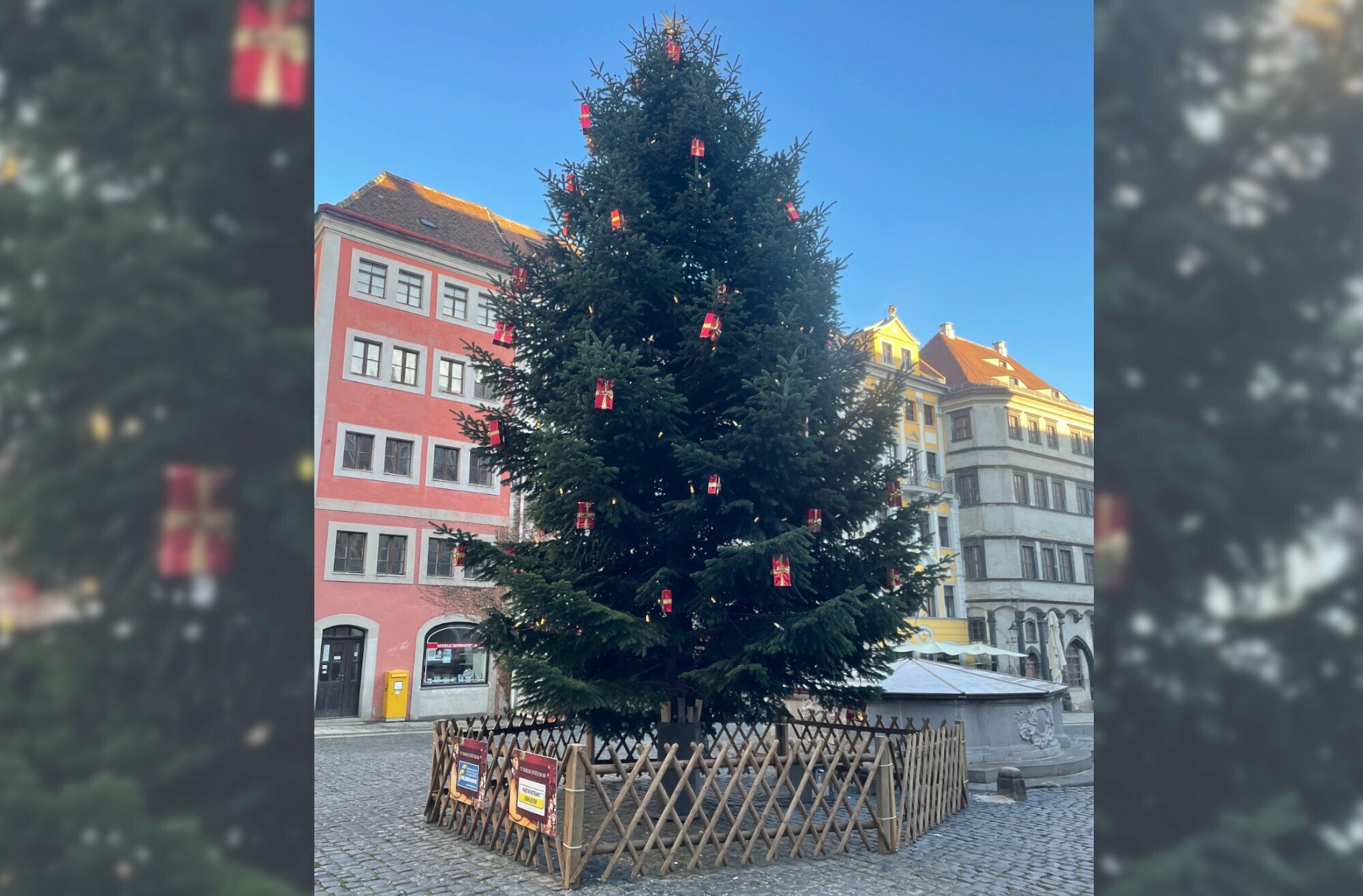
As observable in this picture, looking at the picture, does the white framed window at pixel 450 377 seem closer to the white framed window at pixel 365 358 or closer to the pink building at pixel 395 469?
the pink building at pixel 395 469

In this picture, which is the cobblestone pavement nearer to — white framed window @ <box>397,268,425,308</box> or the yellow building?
white framed window @ <box>397,268,425,308</box>

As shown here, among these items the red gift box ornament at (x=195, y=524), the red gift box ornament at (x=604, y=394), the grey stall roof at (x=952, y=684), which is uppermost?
the red gift box ornament at (x=604, y=394)

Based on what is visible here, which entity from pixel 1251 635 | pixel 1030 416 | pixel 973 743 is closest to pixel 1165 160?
pixel 1251 635

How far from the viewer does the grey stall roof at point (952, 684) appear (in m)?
15.0

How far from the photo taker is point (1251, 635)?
1022 mm

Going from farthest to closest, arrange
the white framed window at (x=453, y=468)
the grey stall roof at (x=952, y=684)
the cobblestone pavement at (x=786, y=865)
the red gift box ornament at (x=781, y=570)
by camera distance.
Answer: the white framed window at (x=453, y=468)
the grey stall roof at (x=952, y=684)
the red gift box ornament at (x=781, y=570)
the cobblestone pavement at (x=786, y=865)

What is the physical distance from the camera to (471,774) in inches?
371

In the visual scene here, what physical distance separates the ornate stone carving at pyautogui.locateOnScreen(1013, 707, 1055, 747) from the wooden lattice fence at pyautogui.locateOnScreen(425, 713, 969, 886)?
463 cm

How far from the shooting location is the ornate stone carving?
15.3m

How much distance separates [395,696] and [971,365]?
38782mm

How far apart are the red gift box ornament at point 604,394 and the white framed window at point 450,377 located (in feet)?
71.0

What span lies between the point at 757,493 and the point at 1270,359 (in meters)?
9.07

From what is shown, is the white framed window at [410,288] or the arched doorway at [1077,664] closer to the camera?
the white framed window at [410,288]

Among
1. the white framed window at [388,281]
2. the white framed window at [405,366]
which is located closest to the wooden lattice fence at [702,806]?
the white framed window at [405,366]
